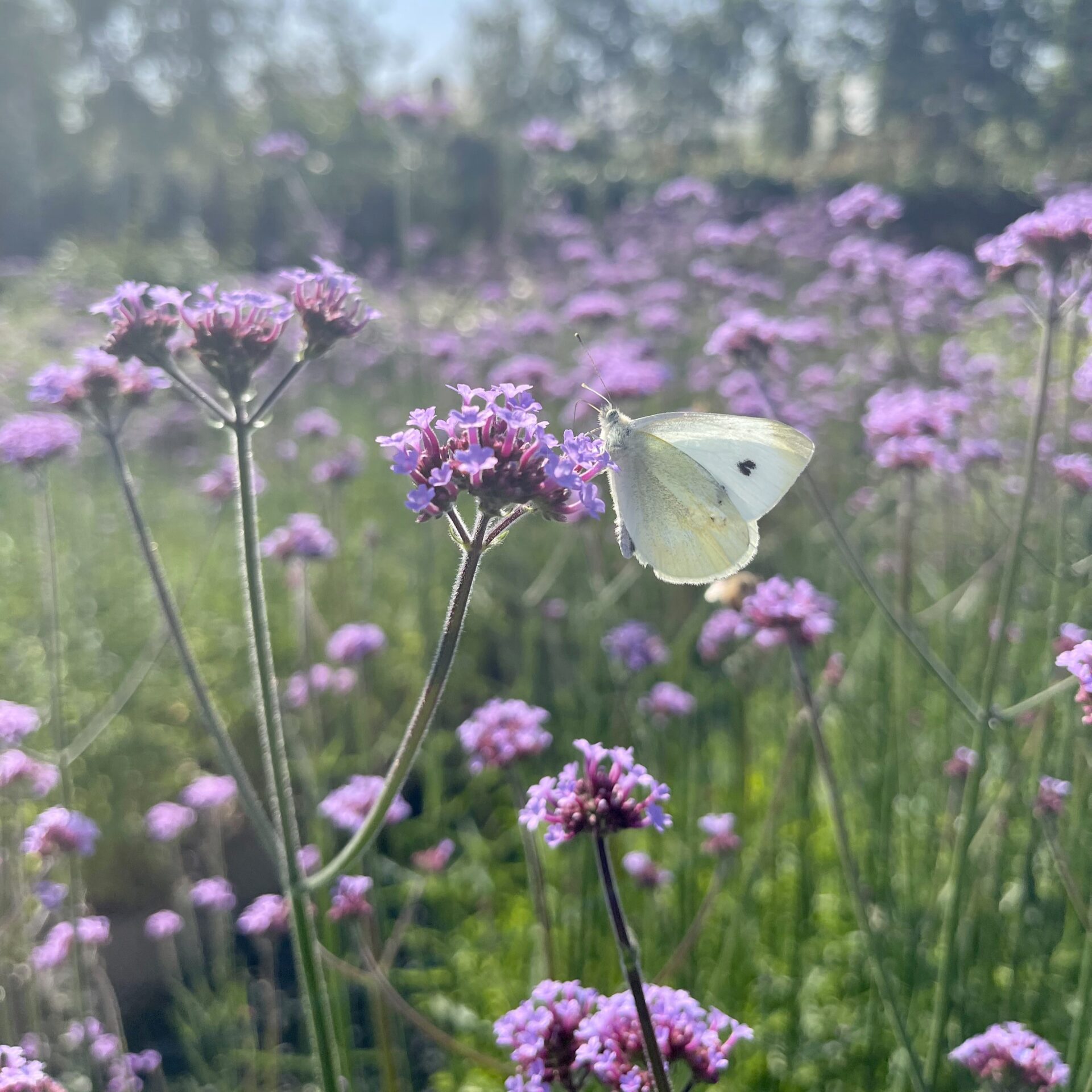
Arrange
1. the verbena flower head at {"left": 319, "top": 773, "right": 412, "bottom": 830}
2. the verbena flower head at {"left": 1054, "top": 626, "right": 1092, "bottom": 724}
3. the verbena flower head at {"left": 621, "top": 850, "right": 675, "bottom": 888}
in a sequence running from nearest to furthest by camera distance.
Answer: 1. the verbena flower head at {"left": 1054, "top": 626, "right": 1092, "bottom": 724}
2. the verbena flower head at {"left": 319, "top": 773, "right": 412, "bottom": 830}
3. the verbena flower head at {"left": 621, "top": 850, "right": 675, "bottom": 888}

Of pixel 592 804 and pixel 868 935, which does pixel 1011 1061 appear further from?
pixel 592 804

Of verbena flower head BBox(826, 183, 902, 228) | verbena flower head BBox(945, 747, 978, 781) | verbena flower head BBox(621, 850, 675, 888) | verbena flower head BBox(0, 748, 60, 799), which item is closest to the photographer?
verbena flower head BBox(0, 748, 60, 799)

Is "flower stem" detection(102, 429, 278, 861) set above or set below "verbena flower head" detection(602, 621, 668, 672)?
above

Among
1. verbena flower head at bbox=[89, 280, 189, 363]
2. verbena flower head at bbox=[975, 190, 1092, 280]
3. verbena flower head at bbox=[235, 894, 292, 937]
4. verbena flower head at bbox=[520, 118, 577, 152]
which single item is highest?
verbena flower head at bbox=[520, 118, 577, 152]

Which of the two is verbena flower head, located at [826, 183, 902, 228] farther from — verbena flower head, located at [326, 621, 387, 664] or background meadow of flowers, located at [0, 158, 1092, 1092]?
verbena flower head, located at [326, 621, 387, 664]

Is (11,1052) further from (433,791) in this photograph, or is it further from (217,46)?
(217,46)

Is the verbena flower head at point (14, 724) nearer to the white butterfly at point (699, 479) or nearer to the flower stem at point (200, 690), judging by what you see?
the flower stem at point (200, 690)

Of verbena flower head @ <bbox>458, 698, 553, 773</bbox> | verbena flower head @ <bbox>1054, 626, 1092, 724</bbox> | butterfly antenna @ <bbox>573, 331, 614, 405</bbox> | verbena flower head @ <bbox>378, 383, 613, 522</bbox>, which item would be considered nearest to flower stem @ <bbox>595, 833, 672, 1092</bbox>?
verbena flower head @ <bbox>378, 383, 613, 522</bbox>
